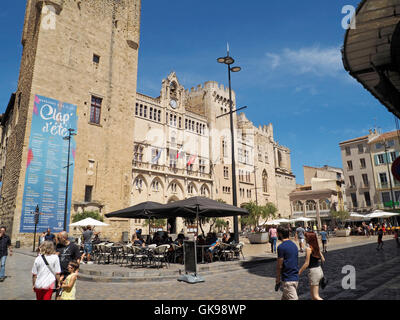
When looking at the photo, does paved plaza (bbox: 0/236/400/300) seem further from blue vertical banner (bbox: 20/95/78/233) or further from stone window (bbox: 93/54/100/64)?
stone window (bbox: 93/54/100/64)

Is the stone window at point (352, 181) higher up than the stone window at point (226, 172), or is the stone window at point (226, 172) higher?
the stone window at point (226, 172)

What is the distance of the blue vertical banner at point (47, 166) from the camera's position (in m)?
22.3

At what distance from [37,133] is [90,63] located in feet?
28.3

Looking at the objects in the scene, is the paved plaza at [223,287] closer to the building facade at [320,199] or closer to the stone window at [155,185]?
the stone window at [155,185]

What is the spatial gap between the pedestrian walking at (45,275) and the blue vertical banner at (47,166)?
20.1 m

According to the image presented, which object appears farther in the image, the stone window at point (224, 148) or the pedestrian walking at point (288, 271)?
the stone window at point (224, 148)

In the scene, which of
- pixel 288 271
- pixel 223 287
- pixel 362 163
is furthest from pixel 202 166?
pixel 288 271

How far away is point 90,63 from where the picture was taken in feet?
91.1

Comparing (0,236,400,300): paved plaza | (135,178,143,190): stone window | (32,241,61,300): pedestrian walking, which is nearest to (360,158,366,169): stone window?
(135,178,143,190): stone window

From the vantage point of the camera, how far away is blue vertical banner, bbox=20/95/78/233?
22.3 metres

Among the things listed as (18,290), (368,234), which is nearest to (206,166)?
(368,234)

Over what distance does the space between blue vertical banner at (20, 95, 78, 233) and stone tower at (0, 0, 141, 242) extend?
407mm

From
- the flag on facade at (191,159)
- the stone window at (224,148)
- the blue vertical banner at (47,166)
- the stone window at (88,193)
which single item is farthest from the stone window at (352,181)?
the blue vertical banner at (47,166)

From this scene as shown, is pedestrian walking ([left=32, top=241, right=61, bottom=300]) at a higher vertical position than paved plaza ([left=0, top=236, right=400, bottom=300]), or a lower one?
higher
